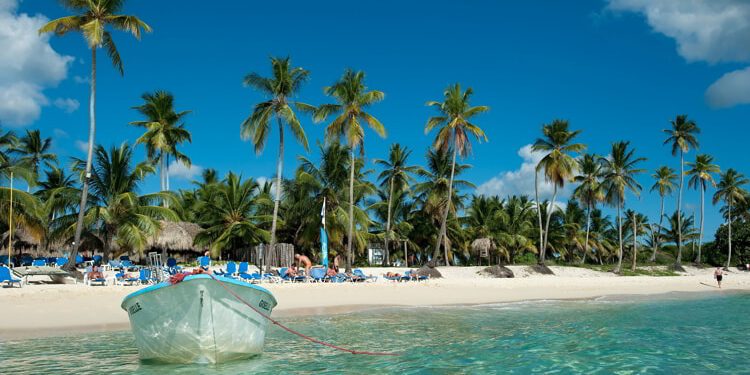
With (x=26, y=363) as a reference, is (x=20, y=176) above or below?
above

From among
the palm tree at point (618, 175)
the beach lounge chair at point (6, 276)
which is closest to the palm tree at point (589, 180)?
the palm tree at point (618, 175)

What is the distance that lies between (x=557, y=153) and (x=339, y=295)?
2249cm

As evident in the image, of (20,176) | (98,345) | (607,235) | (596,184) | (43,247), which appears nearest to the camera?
(98,345)

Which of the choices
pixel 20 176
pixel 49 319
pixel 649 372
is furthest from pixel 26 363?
pixel 20 176

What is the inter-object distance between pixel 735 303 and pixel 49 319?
23.5 metres

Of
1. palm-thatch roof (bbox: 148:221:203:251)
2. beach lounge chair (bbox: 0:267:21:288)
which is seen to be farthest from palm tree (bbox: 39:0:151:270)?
palm-thatch roof (bbox: 148:221:203:251)

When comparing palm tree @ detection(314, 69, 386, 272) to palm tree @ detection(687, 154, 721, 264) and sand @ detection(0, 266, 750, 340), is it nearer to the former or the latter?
sand @ detection(0, 266, 750, 340)

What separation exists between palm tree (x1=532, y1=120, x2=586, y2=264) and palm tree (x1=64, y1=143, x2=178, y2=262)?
943 inches

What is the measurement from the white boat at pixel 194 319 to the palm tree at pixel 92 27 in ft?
39.9

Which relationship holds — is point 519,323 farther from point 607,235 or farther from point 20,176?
point 607,235

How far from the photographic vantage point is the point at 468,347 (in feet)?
34.9

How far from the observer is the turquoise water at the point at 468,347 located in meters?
8.77

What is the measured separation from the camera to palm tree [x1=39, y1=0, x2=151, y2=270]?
741 inches

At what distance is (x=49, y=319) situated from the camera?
12.5 metres
